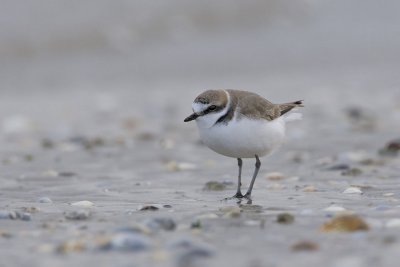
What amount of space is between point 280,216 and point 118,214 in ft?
3.62

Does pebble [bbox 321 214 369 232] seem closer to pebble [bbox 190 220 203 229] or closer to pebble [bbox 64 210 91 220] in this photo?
pebble [bbox 190 220 203 229]

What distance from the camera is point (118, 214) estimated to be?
566 centimetres

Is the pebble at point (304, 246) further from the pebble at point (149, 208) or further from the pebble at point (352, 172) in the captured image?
the pebble at point (352, 172)

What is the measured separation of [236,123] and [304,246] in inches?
77.5

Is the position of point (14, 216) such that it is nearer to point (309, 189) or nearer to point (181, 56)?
point (309, 189)

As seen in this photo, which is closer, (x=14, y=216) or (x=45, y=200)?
(x=14, y=216)

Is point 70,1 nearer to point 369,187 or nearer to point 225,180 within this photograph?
point 225,180

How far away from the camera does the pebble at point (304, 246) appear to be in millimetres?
4320

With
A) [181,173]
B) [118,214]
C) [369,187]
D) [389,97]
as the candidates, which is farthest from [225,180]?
[389,97]

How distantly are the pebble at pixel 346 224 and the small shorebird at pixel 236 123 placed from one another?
1454 millimetres

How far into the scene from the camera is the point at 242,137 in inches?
244

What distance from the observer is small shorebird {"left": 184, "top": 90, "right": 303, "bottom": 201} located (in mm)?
6129

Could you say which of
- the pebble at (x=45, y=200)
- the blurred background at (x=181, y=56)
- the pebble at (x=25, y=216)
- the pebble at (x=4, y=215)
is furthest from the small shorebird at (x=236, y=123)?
the blurred background at (x=181, y=56)

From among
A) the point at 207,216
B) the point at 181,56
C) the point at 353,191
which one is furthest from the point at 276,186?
the point at 181,56
